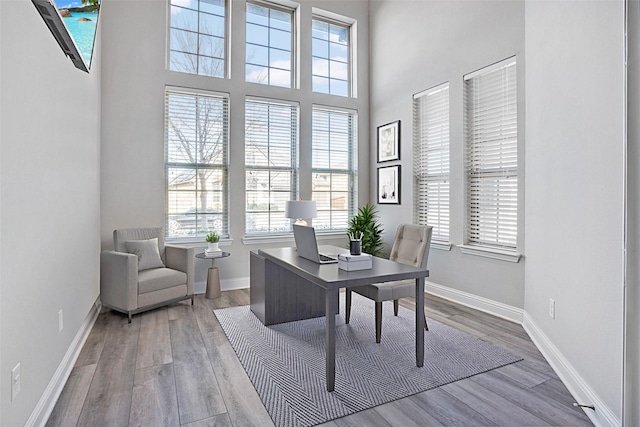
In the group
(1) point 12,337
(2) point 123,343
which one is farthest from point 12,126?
(2) point 123,343

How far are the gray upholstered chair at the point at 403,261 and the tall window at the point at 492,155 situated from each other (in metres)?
0.96

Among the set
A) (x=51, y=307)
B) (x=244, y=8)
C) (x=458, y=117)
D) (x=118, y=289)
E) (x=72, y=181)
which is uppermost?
(x=244, y=8)

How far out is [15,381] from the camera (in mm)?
1511

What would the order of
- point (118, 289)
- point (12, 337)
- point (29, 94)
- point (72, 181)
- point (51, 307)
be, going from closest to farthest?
point (12, 337) → point (29, 94) → point (51, 307) → point (72, 181) → point (118, 289)

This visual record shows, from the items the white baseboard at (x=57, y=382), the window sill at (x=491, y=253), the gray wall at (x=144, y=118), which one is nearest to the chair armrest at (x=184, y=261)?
the gray wall at (x=144, y=118)

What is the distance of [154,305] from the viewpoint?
11.8 feet

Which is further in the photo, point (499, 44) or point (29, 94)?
point (499, 44)

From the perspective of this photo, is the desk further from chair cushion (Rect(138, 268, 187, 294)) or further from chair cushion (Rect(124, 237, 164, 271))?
chair cushion (Rect(124, 237, 164, 271))

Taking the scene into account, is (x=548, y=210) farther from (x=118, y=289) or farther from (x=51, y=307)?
(x=118, y=289)

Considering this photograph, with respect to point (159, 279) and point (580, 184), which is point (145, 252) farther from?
point (580, 184)

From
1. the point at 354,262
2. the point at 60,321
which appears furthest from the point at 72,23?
the point at 354,262

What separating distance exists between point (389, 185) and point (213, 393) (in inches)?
143

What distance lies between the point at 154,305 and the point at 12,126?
98.1 inches

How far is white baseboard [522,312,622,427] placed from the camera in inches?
69.8
